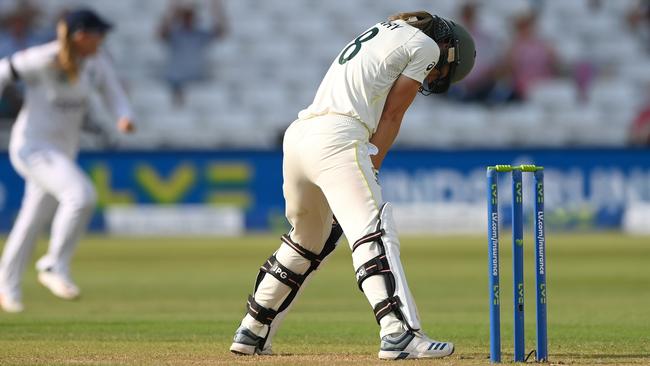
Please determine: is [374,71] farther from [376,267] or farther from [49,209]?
[49,209]

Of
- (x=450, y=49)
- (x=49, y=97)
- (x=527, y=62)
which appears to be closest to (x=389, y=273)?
(x=450, y=49)

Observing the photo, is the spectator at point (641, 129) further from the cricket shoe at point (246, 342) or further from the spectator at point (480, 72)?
the cricket shoe at point (246, 342)

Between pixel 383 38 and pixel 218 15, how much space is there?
1283cm

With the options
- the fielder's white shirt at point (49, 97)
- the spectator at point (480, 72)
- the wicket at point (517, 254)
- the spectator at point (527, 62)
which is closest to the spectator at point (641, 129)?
the spectator at point (527, 62)

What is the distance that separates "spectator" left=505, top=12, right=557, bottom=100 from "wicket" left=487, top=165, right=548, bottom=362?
38.8ft

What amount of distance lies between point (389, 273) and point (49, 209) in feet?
11.2

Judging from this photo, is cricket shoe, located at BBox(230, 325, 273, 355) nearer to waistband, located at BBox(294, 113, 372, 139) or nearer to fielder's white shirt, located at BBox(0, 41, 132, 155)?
waistband, located at BBox(294, 113, 372, 139)

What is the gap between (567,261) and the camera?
1053 cm

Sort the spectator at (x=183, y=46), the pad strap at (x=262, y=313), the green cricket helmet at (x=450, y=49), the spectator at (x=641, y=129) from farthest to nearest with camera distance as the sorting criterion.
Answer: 1. the spectator at (x=183, y=46)
2. the spectator at (x=641, y=129)
3. the pad strap at (x=262, y=313)
4. the green cricket helmet at (x=450, y=49)

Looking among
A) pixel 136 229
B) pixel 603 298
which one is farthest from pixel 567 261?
pixel 136 229

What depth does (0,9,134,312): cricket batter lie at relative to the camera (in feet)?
22.5

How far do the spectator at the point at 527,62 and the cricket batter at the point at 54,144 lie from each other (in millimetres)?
9410

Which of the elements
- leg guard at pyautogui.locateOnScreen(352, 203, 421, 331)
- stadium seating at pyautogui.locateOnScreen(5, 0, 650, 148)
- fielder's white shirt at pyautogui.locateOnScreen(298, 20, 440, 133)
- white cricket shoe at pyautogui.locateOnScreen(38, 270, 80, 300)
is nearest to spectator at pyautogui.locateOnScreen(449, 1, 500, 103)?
stadium seating at pyautogui.locateOnScreen(5, 0, 650, 148)

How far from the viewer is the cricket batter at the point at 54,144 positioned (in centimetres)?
686
